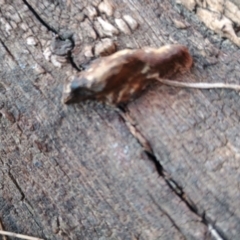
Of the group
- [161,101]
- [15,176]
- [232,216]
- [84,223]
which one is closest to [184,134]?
[161,101]

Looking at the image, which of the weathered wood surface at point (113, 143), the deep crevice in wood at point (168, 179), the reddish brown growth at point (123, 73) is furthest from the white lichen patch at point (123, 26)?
the deep crevice in wood at point (168, 179)

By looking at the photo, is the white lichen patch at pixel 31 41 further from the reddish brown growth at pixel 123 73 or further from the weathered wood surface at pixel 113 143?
the reddish brown growth at pixel 123 73

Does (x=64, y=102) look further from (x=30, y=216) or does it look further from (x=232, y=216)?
(x=232, y=216)

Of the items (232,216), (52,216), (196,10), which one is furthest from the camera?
(196,10)

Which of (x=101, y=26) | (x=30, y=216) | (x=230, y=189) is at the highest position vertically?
(x=101, y=26)

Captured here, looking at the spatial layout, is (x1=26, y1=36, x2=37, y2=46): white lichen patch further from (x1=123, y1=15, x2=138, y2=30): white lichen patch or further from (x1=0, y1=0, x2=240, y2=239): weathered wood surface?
(x1=123, y1=15, x2=138, y2=30): white lichen patch

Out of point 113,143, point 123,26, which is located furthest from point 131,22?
point 113,143

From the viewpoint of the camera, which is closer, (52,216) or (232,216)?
(232,216)
